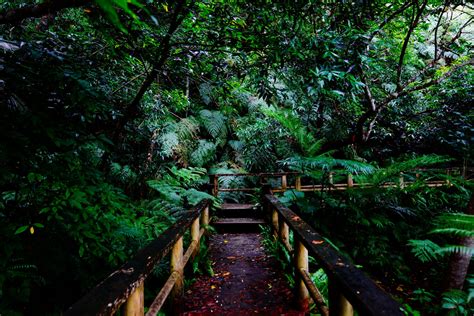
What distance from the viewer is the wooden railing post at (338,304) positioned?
1343mm

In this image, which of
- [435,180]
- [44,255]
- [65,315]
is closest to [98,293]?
[65,315]

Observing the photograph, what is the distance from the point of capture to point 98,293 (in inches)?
44.5

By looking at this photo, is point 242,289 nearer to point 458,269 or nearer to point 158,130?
point 458,269

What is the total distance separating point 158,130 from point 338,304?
518 cm

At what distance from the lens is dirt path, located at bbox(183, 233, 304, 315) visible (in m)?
2.37

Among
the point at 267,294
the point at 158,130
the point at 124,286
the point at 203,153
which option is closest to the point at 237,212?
the point at 158,130

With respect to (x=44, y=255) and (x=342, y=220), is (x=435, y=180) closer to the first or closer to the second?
(x=342, y=220)

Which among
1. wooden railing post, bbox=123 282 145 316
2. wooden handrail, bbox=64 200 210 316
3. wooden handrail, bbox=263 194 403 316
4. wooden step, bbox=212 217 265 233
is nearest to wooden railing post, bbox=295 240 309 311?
wooden handrail, bbox=263 194 403 316

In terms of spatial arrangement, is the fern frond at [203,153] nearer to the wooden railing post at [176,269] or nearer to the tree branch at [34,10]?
the wooden railing post at [176,269]

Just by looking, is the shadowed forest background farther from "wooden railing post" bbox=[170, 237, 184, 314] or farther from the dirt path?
the dirt path

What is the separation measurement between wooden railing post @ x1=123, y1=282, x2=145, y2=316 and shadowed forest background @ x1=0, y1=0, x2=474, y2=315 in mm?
501

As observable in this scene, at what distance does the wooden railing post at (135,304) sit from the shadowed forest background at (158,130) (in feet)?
1.64

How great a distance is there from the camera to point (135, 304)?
1349 millimetres

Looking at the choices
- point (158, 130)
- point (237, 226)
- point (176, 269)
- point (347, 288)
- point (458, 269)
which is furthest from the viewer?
point (158, 130)
